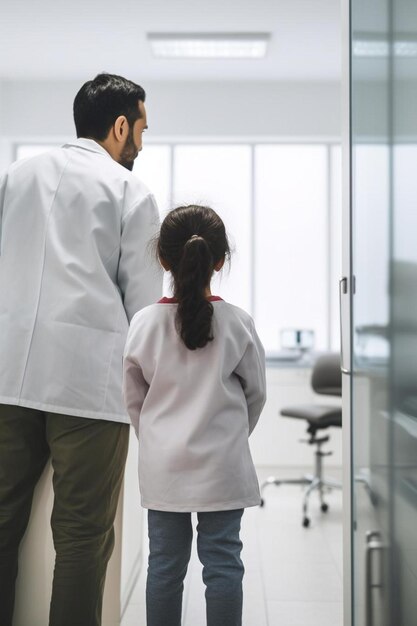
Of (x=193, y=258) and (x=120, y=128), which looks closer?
(x=193, y=258)

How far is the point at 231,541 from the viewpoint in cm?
146

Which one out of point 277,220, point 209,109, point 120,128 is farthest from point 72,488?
point 209,109

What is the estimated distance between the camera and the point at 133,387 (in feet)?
4.91

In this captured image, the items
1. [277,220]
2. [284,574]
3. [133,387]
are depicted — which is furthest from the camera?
[277,220]

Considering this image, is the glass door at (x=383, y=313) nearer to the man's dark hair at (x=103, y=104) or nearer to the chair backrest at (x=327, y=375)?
the man's dark hair at (x=103, y=104)

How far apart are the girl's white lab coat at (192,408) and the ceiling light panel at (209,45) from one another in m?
3.15

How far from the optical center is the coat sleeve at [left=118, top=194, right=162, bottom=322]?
1.63 metres

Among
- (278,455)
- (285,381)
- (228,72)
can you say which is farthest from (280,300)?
(228,72)

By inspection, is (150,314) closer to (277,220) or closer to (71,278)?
(71,278)

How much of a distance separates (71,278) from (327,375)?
2.62 meters

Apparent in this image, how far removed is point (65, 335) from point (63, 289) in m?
0.11

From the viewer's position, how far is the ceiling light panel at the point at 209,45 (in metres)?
4.11

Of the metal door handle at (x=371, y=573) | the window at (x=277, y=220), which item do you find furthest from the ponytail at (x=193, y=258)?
the window at (x=277, y=220)

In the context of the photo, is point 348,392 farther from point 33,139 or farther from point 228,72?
point 33,139
